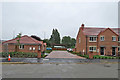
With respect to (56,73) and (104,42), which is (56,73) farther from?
(104,42)

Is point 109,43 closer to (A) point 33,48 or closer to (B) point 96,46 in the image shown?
(B) point 96,46

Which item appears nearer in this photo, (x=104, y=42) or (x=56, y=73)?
(x=56, y=73)

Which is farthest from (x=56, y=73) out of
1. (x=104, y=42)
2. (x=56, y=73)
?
(x=104, y=42)

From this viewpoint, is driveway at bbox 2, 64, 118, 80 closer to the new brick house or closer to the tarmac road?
the tarmac road

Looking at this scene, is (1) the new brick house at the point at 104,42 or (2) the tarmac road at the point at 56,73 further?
(1) the new brick house at the point at 104,42

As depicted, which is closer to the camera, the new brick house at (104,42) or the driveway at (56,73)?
the driveway at (56,73)

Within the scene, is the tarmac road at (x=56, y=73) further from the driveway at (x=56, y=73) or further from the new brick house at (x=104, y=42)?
the new brick house at (x=104, y=42)

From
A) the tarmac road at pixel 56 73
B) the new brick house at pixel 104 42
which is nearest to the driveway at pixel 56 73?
the tarmac road at pixel 56 73

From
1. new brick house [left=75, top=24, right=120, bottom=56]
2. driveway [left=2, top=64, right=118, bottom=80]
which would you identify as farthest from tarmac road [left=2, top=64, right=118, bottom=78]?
new brick house [left=75, top=24, right=120, bottom=56]

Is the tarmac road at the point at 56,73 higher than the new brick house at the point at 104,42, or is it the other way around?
the new brick house at the point at 104,42

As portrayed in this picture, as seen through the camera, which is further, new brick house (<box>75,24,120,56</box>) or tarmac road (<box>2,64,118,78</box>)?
new brick house (<box>75,24,120,56</box>)

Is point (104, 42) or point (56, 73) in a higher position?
point (104, 42)

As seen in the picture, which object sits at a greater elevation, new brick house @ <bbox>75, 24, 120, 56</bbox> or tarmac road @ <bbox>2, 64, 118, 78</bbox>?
new brick house @ <bbox>75, 24, 120, 56</bbox>

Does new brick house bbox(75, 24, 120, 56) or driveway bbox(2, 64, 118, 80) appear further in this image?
new brick house bbox(75, 24, 120, 56)
